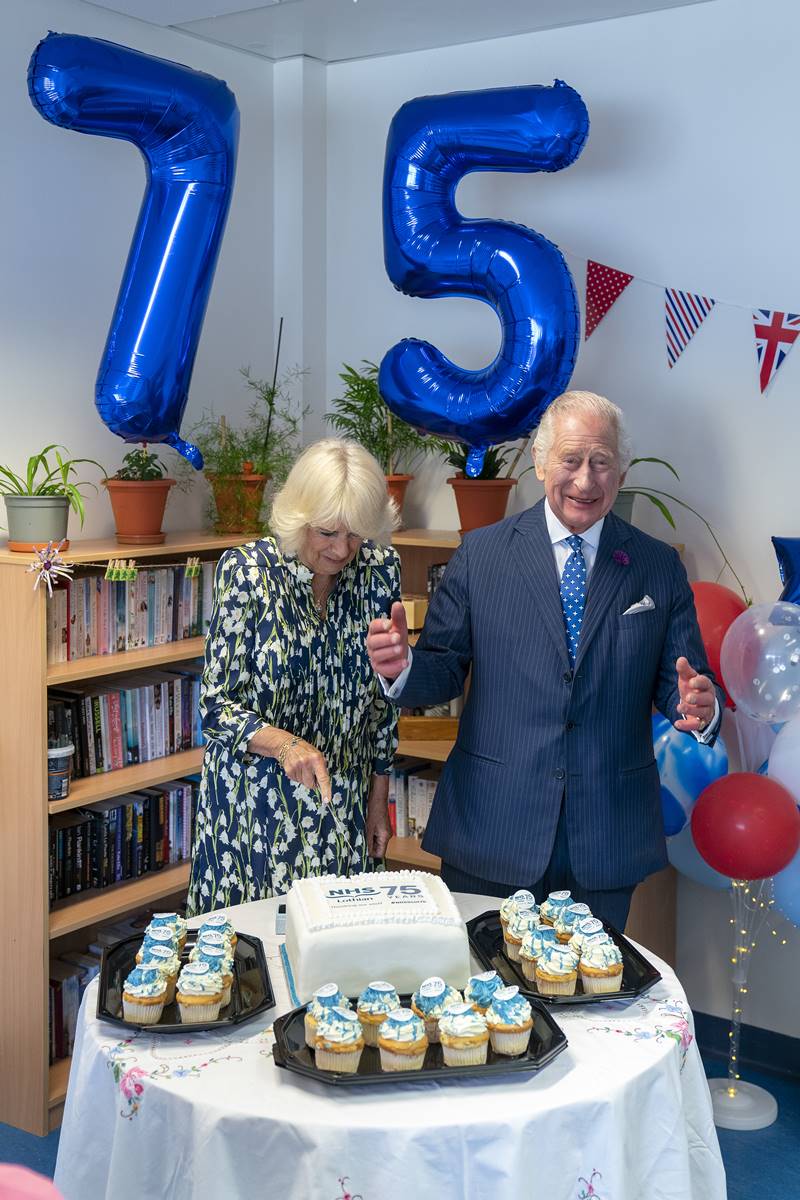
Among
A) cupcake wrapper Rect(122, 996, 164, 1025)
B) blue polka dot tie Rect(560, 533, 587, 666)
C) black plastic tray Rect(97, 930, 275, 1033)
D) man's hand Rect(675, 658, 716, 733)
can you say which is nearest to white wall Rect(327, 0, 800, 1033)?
blue polka dot tie Rect(560, 533, 587, 666)

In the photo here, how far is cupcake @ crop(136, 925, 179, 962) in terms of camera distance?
72.8 inches

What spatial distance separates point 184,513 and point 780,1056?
7.77 feet

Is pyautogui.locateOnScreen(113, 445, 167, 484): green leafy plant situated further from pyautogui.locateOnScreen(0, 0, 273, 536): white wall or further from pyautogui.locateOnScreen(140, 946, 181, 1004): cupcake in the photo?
pyautogui.locateOnScreen(140, 946, 181, 1004): cupcake

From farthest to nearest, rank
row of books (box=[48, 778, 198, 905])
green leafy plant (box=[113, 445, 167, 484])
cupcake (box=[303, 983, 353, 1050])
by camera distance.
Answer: green leafy plant (box=[113, 445, 167, 484]) → row of books (box=[48, 778, 198, 905]) → cupcake (box=[303, 983, 353, 1050])

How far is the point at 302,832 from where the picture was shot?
241cm

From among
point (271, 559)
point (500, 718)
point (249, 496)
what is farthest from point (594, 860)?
point (249, 496)

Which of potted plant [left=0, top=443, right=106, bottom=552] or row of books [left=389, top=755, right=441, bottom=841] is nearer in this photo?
potted plant [left=0, top=443, right=106, bottom=552]

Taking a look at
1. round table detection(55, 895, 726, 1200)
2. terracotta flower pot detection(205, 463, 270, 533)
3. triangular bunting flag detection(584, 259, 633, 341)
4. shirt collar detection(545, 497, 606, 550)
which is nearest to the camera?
round table detection(55, 895, 726, 1200)

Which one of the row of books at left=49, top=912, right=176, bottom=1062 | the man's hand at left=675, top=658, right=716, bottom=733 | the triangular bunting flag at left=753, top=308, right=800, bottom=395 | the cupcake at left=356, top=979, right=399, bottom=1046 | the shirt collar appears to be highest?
the triangular bunting flag at left=753, top=308, right=800, bottom=395

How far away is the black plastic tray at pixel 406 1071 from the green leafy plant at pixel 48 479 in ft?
5.59

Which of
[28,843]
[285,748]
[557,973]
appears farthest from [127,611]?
[557,973]

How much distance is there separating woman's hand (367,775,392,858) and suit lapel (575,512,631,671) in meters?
0.52

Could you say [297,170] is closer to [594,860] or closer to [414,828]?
[414,828]

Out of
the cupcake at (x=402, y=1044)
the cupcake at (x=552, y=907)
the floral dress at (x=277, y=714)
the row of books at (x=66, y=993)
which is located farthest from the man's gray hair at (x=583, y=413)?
the row of books at (x=66, y=993)
